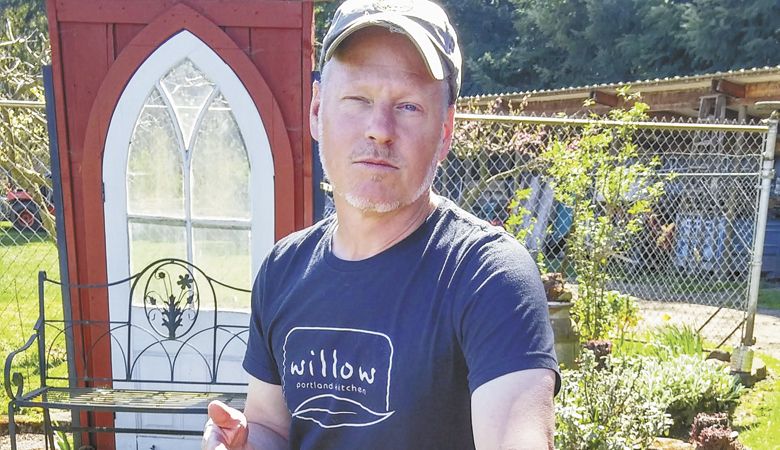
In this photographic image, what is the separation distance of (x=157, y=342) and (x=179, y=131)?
3.55ft

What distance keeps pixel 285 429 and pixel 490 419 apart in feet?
1.94

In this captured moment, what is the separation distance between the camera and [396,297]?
1.22 meters

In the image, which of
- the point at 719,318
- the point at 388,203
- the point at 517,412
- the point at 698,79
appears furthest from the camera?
the point at 698,79

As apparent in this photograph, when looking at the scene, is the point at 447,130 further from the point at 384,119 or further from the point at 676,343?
the point at 676,343

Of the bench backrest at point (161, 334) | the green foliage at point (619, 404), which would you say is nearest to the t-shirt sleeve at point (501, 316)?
the green foliage at point (619, 404)

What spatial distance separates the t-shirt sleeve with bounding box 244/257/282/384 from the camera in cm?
145

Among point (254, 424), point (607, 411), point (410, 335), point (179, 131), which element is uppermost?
point (179, 131)

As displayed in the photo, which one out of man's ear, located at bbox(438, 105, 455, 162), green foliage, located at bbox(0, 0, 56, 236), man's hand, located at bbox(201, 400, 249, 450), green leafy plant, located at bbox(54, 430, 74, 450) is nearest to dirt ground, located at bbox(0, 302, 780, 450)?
green leafy plant, located at bbox(54, 430, 74, 450)

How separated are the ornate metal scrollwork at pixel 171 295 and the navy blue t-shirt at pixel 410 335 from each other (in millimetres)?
2298

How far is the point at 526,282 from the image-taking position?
1096 millimetres

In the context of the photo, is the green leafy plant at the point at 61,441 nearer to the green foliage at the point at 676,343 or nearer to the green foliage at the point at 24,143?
the green foliage at the point at 24,143

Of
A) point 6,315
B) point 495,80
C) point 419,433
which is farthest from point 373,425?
point 495,80

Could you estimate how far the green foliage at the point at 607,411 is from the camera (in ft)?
11.1

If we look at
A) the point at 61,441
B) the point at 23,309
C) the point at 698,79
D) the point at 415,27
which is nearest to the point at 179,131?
the point at 61,441
